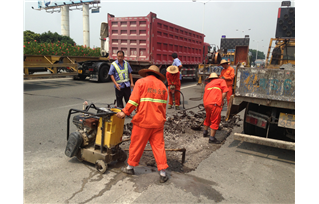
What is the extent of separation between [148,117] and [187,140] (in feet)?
6.28

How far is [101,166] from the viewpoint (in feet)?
10.1

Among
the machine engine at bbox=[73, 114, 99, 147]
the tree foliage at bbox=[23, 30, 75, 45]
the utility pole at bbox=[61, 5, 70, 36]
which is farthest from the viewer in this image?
the utility pole at bbox=[61, 5, 70, 36]

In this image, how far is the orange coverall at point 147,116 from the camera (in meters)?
2.92

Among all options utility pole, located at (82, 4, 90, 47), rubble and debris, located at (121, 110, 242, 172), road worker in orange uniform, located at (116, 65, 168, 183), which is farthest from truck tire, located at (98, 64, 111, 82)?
utility pole, located at (82, 4, 90, 47)

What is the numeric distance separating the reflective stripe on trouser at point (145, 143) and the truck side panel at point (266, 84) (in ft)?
5.95

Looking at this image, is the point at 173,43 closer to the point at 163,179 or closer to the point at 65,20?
the point at 163,179

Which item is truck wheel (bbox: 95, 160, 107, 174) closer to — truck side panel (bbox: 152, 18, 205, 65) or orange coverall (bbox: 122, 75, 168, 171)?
orange coverall (bbox: 122, 75, 168, 171)

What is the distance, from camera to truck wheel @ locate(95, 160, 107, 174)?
9.97ft

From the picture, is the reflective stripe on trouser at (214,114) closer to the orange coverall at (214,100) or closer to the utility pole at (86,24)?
the orange coverall at (214,100)

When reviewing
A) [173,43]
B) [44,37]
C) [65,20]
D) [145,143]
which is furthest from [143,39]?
[65,20]

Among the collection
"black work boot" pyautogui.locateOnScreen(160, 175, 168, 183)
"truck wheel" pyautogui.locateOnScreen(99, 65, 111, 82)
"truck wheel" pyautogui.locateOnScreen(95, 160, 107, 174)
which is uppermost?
"truck wheel" pyautogui.locateOnScreen(99, 65, 111, 82)
